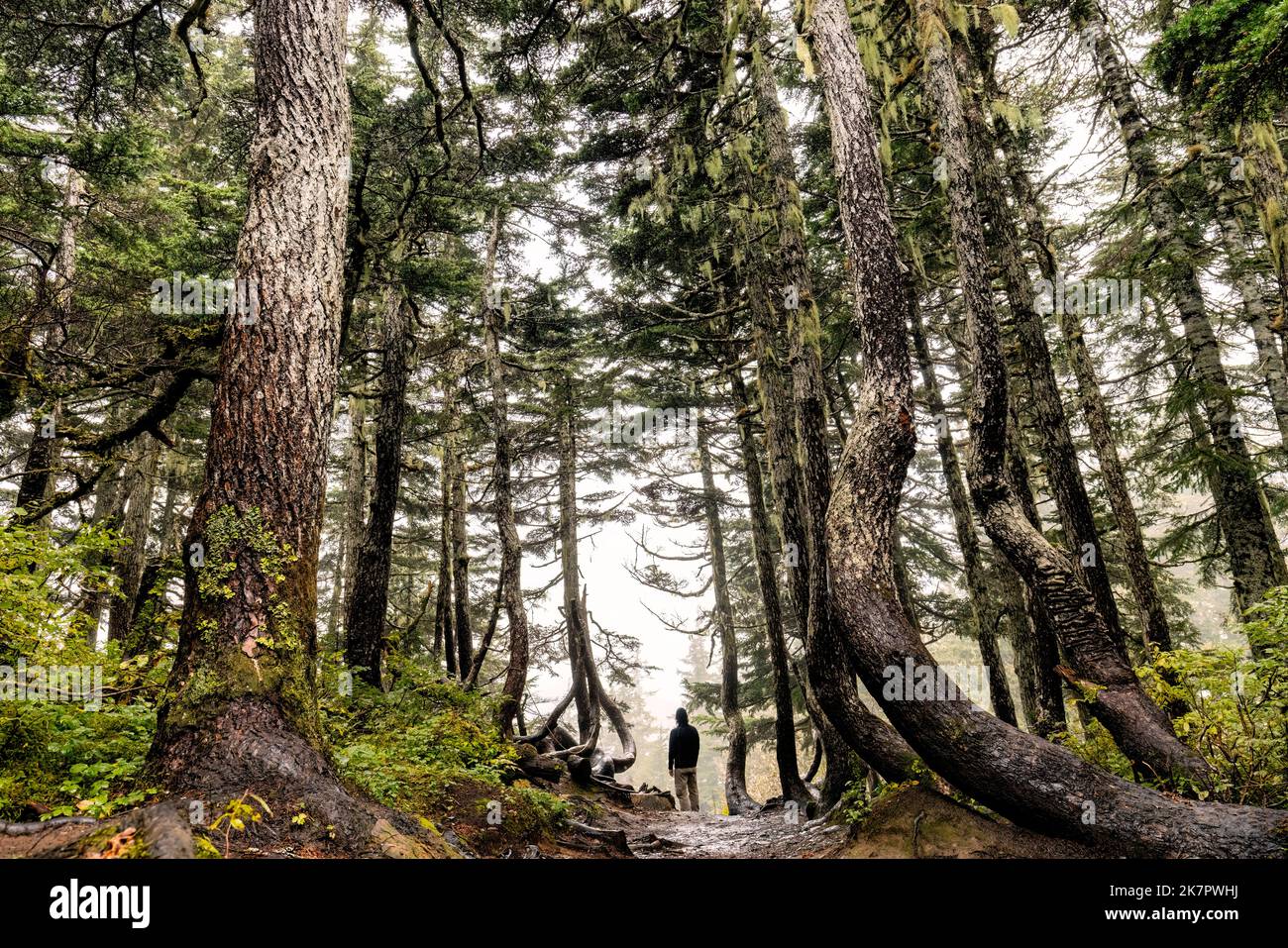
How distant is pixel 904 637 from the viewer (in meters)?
4.90

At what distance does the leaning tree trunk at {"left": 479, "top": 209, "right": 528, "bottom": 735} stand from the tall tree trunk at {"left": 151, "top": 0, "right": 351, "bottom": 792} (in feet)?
25.1

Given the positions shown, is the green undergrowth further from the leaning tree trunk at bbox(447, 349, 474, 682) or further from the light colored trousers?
the light colored trousers

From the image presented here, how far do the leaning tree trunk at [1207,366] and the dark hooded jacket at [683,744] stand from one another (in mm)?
9845

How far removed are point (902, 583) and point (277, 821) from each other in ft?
43.2

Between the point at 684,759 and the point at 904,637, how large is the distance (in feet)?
33.6

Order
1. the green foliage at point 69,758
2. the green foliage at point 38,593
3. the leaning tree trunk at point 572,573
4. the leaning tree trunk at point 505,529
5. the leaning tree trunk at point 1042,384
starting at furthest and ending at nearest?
the leaning tree trunk at point 572,573, the leaning tree trunk at point 505,529, the leaning tree trunk at point 1042,384, the green foliage at point 38,593, the green foliage at point 69,758

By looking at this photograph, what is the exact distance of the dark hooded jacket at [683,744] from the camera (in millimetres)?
13297

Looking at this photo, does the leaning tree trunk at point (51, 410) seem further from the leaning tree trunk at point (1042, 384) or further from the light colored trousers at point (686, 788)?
the light colored trousers at point (686, 788)

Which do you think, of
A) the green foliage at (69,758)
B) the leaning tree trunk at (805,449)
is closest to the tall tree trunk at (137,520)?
the green foliage at (69,758)

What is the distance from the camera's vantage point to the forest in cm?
395

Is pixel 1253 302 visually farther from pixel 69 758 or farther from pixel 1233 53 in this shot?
pixel 69 758

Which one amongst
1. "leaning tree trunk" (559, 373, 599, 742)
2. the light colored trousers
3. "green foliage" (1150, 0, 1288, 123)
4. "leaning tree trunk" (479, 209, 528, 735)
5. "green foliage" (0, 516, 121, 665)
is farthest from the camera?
"leaning tree trunk" (559, 373, 599, 742)

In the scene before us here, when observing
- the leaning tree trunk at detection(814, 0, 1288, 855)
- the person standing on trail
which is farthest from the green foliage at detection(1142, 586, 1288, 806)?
the person standing on trail
